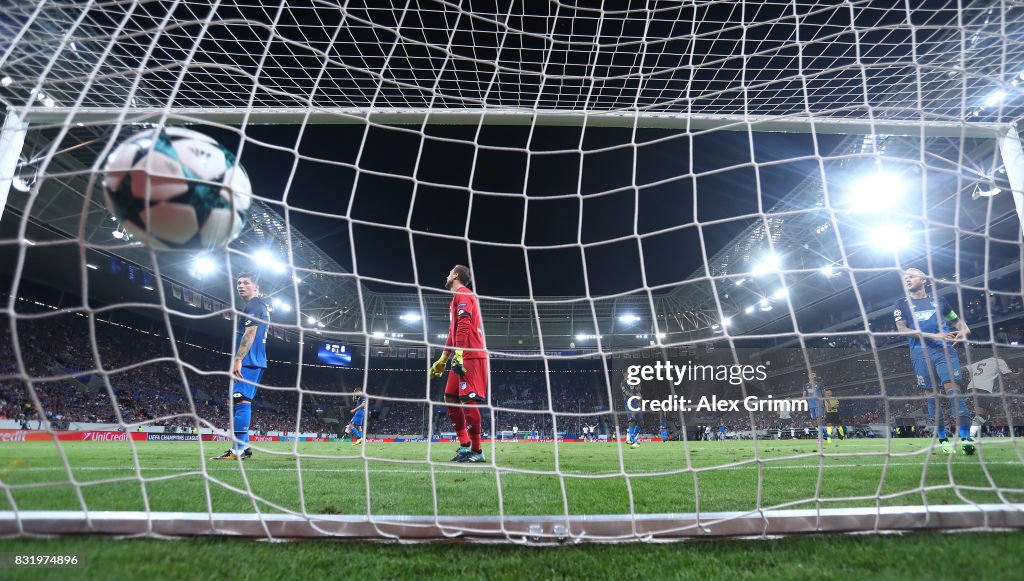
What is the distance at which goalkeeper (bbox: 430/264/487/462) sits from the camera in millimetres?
4033

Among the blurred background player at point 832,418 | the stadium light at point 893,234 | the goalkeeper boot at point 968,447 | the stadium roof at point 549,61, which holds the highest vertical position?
the stadium roof at point 549,61

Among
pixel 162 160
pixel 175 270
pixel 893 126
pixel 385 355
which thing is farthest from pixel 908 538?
pixel 385 355

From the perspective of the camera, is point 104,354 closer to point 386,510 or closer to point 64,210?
point 64,210

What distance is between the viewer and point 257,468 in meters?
4.00

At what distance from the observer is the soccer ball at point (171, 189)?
2.00 metres

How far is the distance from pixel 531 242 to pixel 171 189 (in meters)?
14.0

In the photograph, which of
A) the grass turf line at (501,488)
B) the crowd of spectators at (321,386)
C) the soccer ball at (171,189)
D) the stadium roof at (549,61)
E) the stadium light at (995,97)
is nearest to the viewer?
the soccer ball at (171,189)

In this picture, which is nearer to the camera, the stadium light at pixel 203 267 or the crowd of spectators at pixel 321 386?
the crowd of spectators at pixel 321 386

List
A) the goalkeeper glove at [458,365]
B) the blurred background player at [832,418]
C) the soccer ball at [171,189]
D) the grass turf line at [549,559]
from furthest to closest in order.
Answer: the blurred background player at [832,418] → the goalkeeper glove at [458,365] → the soccer ball at [171,189] → the grass turf line at [549,559]

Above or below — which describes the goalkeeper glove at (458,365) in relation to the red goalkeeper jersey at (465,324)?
below

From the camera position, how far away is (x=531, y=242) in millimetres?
15781

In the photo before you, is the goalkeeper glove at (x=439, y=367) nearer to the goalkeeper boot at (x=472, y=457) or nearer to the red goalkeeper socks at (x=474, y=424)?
the red goalkeeper socks at (x=474, y=424)

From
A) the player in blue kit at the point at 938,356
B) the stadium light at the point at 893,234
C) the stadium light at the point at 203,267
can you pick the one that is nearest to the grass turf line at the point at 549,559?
the stadium light at the point at 893,234

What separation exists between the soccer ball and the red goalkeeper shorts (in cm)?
227
